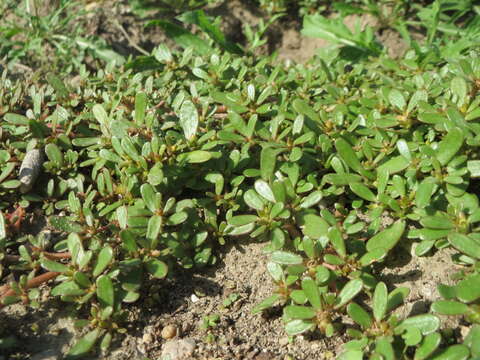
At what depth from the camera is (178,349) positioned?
1792 mm

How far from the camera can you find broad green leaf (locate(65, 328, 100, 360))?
1697 mm

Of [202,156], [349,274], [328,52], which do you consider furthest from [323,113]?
[328,52]

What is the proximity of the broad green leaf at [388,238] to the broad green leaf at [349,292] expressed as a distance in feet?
0.70

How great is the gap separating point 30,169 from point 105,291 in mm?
811

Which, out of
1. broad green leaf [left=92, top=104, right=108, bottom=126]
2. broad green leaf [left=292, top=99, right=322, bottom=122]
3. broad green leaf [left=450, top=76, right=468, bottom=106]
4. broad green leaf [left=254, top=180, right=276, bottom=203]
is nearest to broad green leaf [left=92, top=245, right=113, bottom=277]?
broad green leaf [left=254, top=180, right=276, bottom=203]

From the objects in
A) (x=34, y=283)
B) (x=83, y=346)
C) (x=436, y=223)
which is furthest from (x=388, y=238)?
(x=34, y=283)

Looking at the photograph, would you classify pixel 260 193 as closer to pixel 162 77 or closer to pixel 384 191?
pixel 384 191

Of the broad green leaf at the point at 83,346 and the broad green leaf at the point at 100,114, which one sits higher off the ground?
the broad green leaf at the point at 100,114

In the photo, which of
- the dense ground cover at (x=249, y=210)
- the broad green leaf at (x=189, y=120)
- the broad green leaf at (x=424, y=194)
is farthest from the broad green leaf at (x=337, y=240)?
the broad green leaf at (x=189, y=120)

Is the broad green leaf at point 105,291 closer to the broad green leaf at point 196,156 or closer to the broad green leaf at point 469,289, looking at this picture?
the broad green leaf at point 196,156

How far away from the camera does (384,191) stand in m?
2.10

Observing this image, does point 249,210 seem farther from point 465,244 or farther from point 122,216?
point 465,244

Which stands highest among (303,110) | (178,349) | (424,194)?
(303,110)

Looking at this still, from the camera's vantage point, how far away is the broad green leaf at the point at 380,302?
1.67 meters
